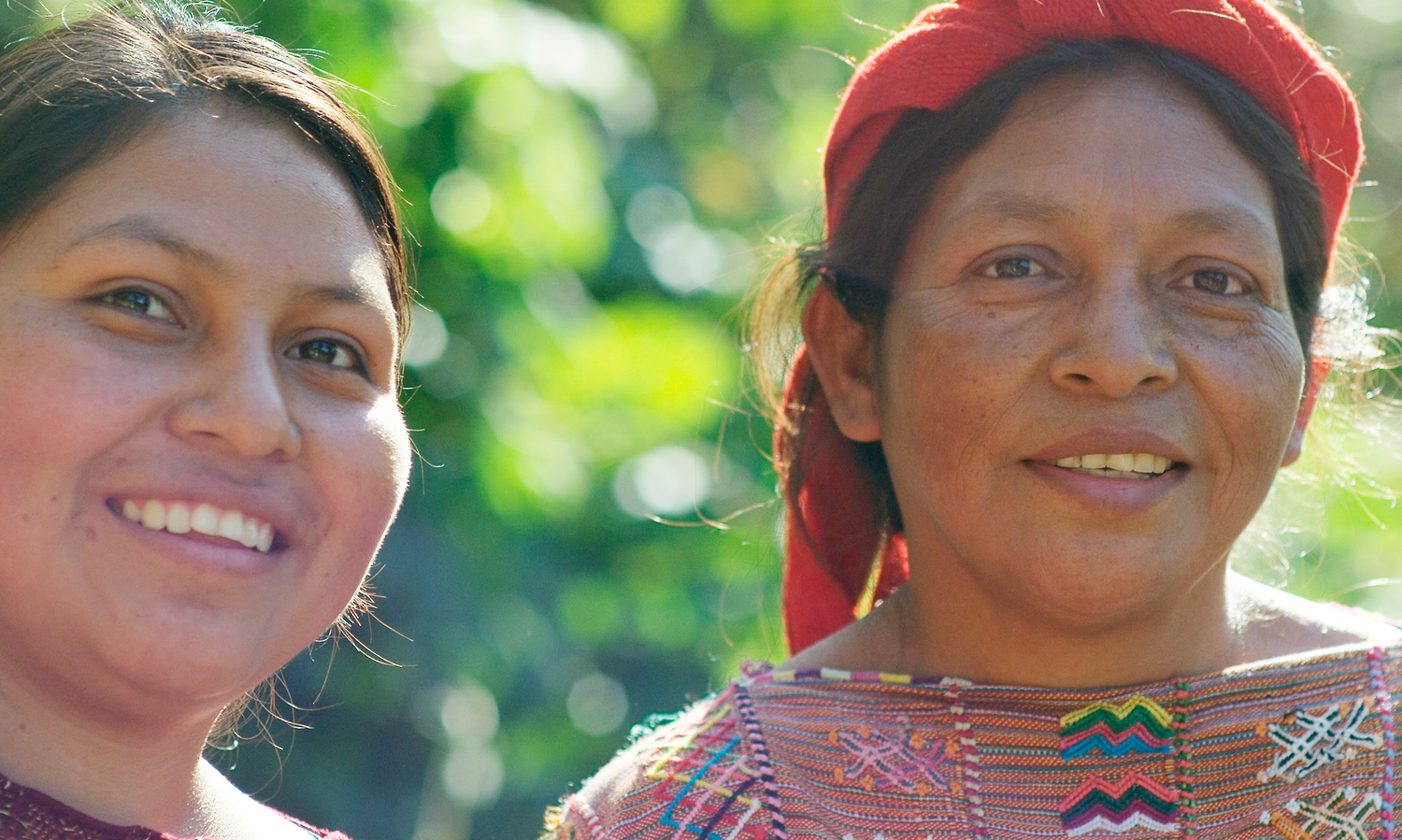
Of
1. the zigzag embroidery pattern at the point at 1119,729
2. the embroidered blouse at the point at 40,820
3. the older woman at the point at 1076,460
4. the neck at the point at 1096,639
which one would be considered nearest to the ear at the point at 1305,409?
the older woman at the point at 1076,460

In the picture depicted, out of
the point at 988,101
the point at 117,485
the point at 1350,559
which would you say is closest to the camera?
the point at 117,485

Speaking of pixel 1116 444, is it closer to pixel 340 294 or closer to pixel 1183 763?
pixel 1183 763

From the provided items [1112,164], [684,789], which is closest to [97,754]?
[684,789]

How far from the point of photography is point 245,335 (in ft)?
6.49

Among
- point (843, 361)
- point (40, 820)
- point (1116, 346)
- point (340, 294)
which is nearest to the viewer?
point (40, 820)

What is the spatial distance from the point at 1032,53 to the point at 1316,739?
1199 millimetres

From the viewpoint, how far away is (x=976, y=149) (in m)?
2.48

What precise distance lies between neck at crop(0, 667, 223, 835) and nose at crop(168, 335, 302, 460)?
0.38 meters

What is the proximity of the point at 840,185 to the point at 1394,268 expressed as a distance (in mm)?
7506

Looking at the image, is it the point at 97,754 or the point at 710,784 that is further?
the point at 710,784

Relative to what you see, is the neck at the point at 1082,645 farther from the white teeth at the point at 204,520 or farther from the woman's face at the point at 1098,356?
the white teeth at the point at 204,520

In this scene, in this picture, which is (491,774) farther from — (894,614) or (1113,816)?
(1113,816)

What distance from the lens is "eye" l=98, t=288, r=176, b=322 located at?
194 cm

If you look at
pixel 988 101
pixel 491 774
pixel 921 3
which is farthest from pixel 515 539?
pixel 921 3
